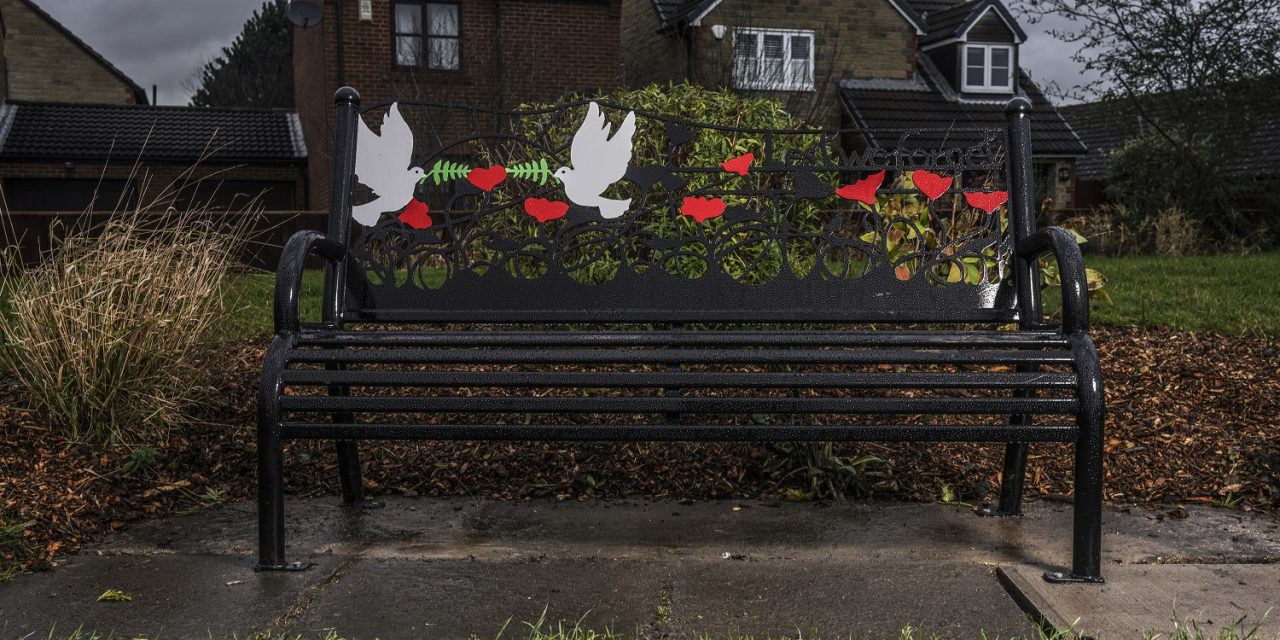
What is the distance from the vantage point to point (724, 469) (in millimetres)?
4148

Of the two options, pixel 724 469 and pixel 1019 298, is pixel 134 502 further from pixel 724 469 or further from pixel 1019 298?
pixel 1019 298

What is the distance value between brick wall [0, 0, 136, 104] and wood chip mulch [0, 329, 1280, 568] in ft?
116

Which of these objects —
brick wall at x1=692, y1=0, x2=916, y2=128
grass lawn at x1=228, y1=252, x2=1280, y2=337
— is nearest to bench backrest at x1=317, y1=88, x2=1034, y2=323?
grass lawn at x1=228, y1=252, x2=1280, y2=337

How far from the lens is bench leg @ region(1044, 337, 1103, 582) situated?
283cm

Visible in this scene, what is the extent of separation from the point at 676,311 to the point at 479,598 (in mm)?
1337

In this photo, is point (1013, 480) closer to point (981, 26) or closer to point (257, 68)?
point (981, 26)

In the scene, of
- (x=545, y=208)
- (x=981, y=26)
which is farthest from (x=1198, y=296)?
(x=981, y=26)

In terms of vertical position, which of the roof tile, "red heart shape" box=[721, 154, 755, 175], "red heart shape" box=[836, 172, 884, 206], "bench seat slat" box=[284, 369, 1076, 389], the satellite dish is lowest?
"bench seat slat" box=[284, 369, 1076, 389]

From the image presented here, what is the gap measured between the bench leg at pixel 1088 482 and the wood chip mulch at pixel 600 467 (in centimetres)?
102

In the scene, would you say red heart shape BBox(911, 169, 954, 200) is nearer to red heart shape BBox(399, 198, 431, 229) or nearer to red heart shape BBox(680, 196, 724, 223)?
red heart shape BBox(680, 196, 724, 223)

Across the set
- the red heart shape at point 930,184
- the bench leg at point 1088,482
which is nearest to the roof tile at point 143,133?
the red heart shape at point 930,184

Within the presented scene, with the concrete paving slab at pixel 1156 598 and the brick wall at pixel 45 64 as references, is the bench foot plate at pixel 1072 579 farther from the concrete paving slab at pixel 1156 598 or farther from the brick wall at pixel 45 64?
the brick wall at pixel 45 64

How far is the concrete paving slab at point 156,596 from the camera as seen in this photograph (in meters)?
2.61

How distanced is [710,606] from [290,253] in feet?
4.97
